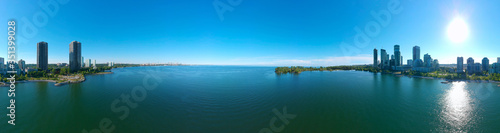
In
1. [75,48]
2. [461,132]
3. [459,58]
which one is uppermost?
[75,48]

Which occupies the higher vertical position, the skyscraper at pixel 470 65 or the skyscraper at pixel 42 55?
the skyscraper at pixel 42 55

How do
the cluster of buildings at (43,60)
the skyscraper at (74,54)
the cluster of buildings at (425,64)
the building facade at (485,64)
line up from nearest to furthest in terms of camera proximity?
the cluster of buildings at (43,60), the cluster of buildings at (425,64), the building facade at (485,64), the skyscraper at (74,54)

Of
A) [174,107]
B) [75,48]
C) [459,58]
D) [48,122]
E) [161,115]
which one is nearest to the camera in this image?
[48,122]

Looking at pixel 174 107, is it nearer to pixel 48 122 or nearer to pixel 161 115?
pixel 161 115

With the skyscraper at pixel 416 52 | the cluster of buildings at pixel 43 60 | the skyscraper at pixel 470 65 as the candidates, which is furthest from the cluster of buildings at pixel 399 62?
the cluster of buildings at pixel 43 60

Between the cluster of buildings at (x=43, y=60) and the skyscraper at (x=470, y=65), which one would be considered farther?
the skyscraper at (x=470, y=65)

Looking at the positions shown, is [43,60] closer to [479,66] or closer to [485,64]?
[479,66]

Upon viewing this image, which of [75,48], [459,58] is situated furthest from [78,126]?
[459,58]

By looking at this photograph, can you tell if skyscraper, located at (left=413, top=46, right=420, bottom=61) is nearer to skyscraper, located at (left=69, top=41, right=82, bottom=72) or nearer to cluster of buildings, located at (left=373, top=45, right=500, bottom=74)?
cluster of buildings, located at (left=373, top=45, right=500, bottom=74)

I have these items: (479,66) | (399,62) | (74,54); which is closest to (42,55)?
(74,54)

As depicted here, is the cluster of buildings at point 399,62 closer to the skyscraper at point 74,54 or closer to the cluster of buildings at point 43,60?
the cluster of buildings at point 43,60

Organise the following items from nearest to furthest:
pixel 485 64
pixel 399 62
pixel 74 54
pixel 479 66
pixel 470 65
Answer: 1. pixel 479 66
2. pixel 470 65
3. pixel 485 64
4. pixel 74 54
5. pixel 399 62
